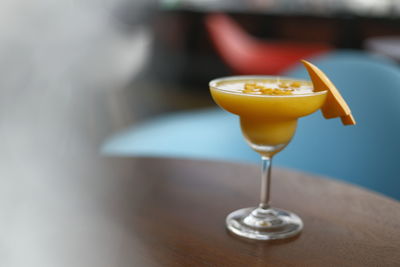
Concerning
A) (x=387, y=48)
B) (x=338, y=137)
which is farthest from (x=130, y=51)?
(x=338, y=137)

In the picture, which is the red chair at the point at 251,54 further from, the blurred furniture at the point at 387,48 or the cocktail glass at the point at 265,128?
the cocktail glass at the point at 265,128

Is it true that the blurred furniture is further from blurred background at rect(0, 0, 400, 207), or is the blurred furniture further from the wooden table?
the wooden table

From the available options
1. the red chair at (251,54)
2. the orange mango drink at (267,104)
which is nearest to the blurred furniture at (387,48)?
the red chair at (251,54)

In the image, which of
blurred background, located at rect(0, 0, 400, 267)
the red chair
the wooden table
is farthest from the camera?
the red chair

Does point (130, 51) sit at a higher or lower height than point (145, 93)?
higher

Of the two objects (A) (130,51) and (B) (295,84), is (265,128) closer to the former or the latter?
(B) (295,84)

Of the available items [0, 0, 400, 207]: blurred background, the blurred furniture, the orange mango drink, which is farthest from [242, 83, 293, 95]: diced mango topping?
the blurred furniture
